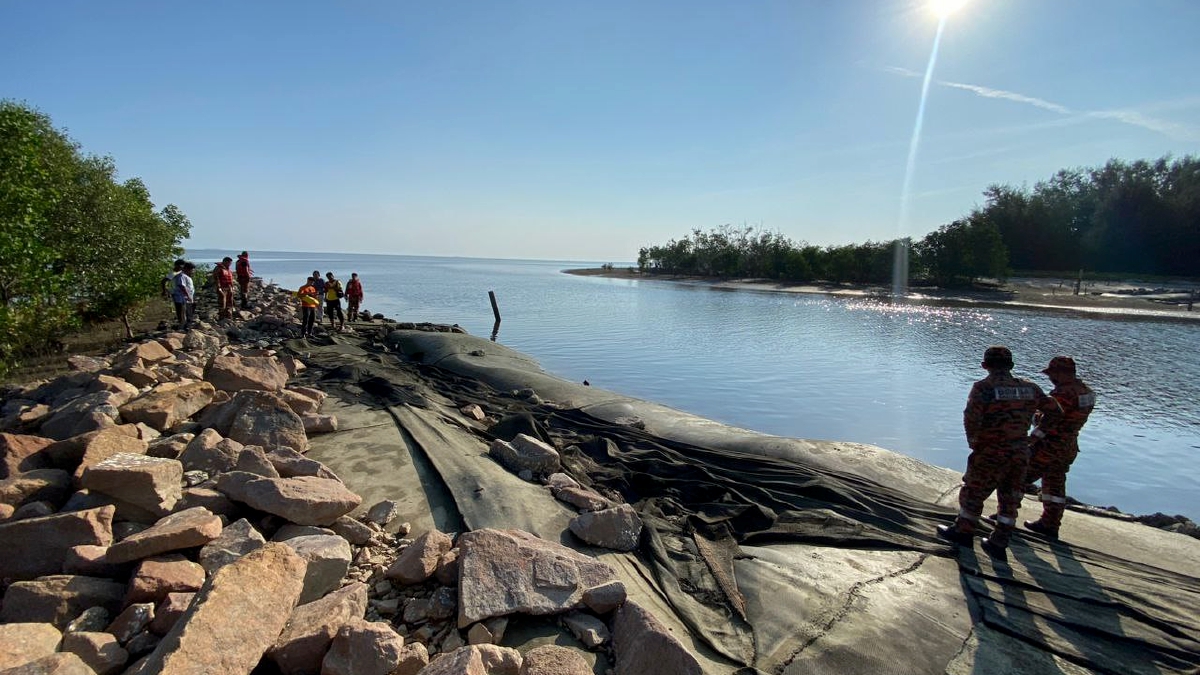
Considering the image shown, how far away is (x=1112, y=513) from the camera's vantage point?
6.95m

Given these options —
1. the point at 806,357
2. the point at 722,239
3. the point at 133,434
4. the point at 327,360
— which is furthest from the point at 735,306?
the point at 722,239

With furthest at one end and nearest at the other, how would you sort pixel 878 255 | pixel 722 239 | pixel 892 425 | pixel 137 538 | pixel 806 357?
pixel 722 239 → pixel 878 255 → pixel 806 357 → pixel 892 425 → pixel 137 538

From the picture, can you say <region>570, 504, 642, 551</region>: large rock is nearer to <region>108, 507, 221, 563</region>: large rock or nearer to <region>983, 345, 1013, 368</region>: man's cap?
<region>108, 507, 221, 563</region>: large rock

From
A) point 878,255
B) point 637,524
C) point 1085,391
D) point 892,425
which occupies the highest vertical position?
point 878,255

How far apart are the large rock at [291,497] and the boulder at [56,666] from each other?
143 centimetres

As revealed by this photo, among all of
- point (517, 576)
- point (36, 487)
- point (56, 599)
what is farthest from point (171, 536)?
point (517, 576)

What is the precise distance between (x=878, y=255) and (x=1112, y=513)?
54572mm

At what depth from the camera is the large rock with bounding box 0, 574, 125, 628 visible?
2896 millimetres

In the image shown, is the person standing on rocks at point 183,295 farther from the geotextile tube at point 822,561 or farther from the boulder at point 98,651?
the boulder at point 98,651

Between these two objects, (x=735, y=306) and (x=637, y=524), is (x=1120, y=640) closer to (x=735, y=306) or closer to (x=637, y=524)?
(x=637, y=524)

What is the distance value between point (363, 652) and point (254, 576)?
2.45 ft

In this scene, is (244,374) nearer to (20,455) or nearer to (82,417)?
(82,417)

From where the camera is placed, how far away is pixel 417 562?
3.54 meters

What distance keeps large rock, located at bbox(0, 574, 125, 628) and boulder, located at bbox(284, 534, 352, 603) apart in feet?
2.99
